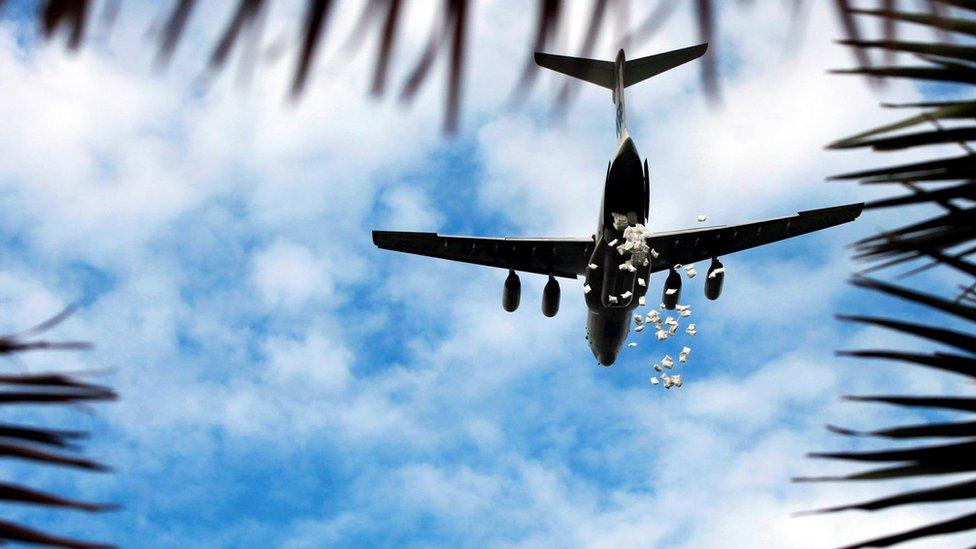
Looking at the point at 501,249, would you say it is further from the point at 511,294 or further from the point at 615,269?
the point at 615,269

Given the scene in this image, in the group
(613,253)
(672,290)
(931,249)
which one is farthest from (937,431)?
(672,290)

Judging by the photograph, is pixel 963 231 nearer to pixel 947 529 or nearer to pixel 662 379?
pixel 947 529

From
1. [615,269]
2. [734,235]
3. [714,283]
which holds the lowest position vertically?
[615,269]

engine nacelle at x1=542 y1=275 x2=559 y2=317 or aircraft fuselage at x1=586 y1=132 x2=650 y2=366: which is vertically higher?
engine nacelle at x1=542 y1=275 x2=559 y2=317

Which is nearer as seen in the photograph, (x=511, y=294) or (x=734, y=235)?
(x=511, y=294)

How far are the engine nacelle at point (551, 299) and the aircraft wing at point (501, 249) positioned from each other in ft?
4.30

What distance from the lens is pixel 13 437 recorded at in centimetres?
113

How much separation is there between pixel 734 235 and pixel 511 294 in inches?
313

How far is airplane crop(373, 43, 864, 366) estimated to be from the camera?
85.5 feet

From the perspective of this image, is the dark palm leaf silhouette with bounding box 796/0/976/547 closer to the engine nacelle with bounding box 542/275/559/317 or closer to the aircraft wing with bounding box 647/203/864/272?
the engine nacelle with bounding box 542/275/559/317

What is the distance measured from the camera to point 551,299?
28.1 metres

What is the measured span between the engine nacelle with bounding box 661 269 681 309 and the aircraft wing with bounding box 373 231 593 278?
2.75 metres

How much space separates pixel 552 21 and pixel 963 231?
1159 millimetres

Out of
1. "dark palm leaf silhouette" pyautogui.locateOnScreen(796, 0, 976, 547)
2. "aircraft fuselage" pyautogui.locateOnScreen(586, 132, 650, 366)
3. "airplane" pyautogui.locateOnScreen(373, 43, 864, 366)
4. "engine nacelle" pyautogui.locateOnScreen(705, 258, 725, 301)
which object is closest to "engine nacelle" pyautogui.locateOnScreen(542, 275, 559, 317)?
"airplane" pyautogui.locateOnScreen(373, 43, 864, 366)
